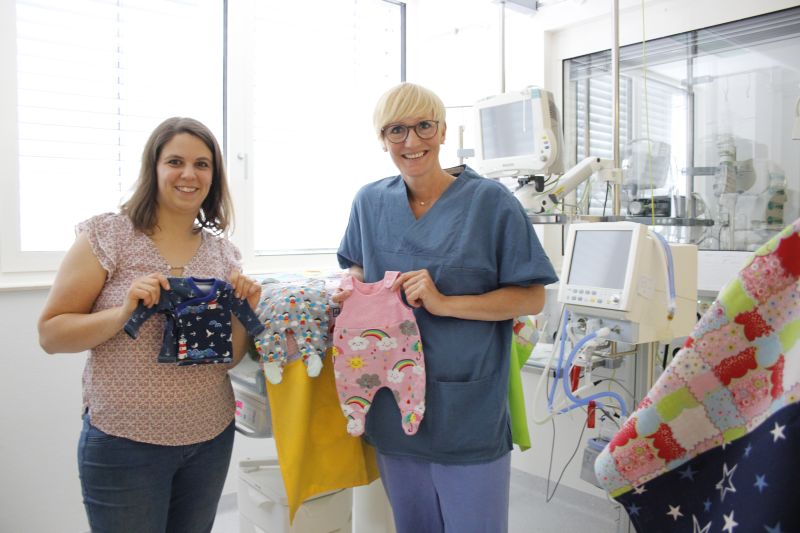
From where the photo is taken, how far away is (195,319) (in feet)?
4.39

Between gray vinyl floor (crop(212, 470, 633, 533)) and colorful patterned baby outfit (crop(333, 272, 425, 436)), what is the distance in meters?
1.52

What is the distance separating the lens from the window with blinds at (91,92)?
2.40 meters

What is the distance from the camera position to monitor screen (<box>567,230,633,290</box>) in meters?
1.94

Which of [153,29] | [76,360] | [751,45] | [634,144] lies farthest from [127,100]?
[751,45]

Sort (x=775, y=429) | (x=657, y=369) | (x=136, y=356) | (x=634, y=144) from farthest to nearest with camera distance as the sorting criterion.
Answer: (x=634, y=144) < (x=657, y=369) < (x=136, y=356) < (x=775, y=429)

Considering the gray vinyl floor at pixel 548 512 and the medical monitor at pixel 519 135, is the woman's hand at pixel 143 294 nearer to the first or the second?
the medical monitor at pixel 519 135

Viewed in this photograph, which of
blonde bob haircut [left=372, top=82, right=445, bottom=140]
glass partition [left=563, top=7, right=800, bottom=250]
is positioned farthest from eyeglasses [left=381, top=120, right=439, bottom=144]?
glass partition [left=563, top=7, right=800, bottom=250]

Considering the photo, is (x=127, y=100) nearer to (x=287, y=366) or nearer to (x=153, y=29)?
(x=153, y=29)

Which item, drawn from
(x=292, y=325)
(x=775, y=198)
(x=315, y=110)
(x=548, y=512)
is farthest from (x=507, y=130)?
(x=548, y=512)

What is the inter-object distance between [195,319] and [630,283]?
1.28 metres

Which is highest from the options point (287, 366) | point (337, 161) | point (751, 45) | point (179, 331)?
point (751, 45)

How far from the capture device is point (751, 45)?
254cm

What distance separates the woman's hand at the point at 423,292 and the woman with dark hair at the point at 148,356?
1.21 ft

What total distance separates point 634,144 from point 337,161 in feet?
5.18
